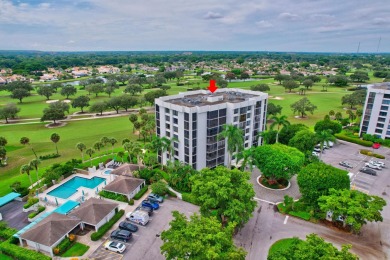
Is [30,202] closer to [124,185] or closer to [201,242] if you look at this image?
[124,185]

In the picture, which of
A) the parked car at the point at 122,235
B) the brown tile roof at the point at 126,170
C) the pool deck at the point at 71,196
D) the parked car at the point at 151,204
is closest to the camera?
the parked car at the point at 122,235

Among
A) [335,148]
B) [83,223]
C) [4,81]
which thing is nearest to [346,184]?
[335,148]

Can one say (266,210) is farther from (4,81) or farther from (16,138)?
(4,81)

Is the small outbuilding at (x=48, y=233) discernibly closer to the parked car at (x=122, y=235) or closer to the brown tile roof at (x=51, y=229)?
the brown tile roof at (x=51, y=229)

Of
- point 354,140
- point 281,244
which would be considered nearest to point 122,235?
point 281,244

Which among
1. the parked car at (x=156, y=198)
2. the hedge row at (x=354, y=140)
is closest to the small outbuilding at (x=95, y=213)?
the parked car at (x=156, y=198)

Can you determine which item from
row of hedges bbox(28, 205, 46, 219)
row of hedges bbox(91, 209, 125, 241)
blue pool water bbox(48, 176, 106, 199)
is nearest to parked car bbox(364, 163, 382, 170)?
row of hedges bbox(91, 209, 125, 241)
